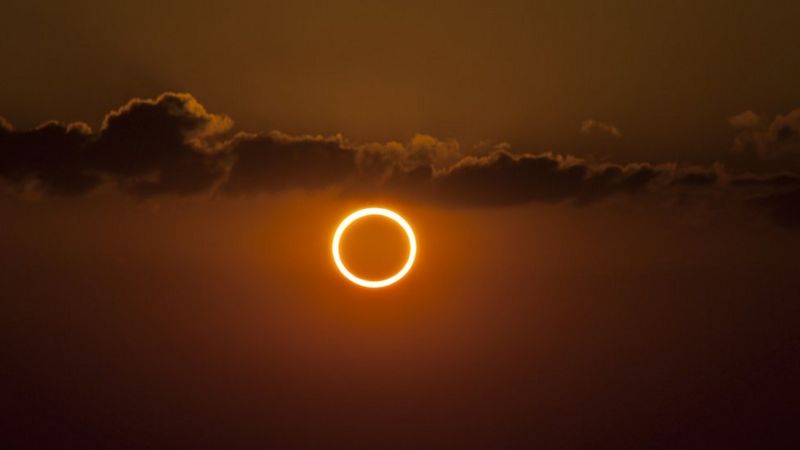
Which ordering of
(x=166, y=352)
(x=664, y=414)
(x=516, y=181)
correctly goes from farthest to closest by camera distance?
1. (x=664, y=414)
2. (x=166, y=352)
3. (x=516, y=181)

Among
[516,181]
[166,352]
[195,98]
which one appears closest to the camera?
[195,98]

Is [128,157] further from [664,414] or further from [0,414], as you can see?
[664,414]

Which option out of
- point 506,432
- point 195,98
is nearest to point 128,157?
point 195,98

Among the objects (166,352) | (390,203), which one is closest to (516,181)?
(390,203)

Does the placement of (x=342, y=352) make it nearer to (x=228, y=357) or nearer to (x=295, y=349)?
(x=295, y=349)

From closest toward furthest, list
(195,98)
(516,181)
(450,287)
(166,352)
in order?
(195,98) < (516,181) < (450,287) < (166,352)

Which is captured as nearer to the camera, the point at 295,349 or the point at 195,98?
the point at 195,98

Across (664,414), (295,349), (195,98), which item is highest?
(195,98)


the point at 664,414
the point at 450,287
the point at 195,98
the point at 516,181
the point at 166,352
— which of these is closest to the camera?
the point at 195,98

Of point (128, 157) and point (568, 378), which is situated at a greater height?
point (128, 157)
